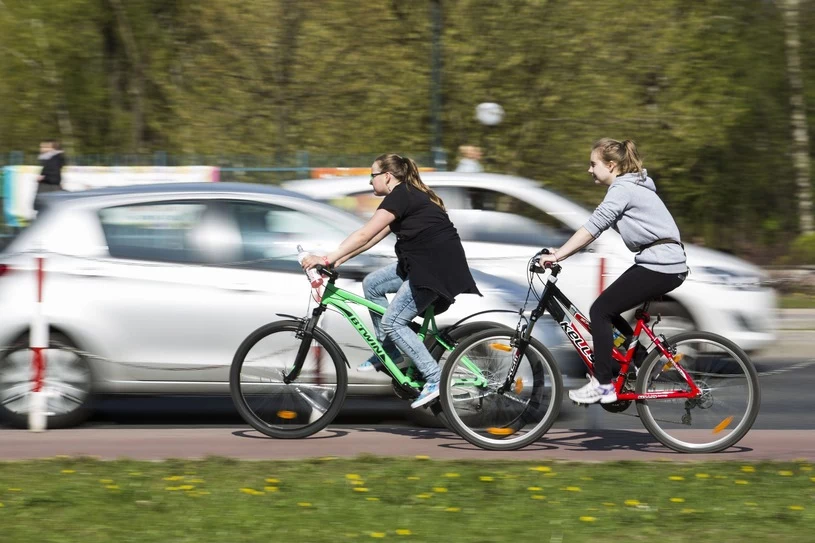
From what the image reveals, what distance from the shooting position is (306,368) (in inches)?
306

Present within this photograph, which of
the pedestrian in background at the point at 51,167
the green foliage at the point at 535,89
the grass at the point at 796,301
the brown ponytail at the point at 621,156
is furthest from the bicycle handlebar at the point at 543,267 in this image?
the green foliage at the point at 535,89

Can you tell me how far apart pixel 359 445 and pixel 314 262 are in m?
1.05

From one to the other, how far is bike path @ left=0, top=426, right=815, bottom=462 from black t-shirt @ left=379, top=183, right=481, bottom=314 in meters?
0.84

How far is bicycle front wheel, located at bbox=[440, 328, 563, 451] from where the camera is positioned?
742cm

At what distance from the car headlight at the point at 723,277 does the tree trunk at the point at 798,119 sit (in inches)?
509

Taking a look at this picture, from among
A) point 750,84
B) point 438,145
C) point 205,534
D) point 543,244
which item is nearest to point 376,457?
point 205,534

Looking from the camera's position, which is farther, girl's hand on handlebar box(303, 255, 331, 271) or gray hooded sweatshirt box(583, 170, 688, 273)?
girl's hand on handlebar box(303, 255, 331, 271)

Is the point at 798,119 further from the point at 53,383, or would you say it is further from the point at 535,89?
the point at 53,383

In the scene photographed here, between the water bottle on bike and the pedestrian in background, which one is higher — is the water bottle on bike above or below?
below

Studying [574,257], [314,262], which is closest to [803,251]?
[574,257]

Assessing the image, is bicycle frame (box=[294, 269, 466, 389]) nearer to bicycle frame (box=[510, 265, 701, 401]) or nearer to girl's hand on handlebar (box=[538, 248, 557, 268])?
bicycle frame (box=[510, 265, 701, 401])

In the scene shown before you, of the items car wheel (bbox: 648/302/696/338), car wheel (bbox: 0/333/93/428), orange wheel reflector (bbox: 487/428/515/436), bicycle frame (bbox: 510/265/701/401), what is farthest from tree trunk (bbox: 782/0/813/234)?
car wheel (bbox: 0/333/93/428)

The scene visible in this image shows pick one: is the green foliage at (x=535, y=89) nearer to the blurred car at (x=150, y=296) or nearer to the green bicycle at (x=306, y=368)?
the blurred car at (x=150, y=296)

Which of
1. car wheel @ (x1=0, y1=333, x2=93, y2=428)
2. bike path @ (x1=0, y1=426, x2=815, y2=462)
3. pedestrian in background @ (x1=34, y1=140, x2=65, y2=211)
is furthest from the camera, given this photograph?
pedestrian in background @ (x1=34, y1=140, x2=65, y2=211)
